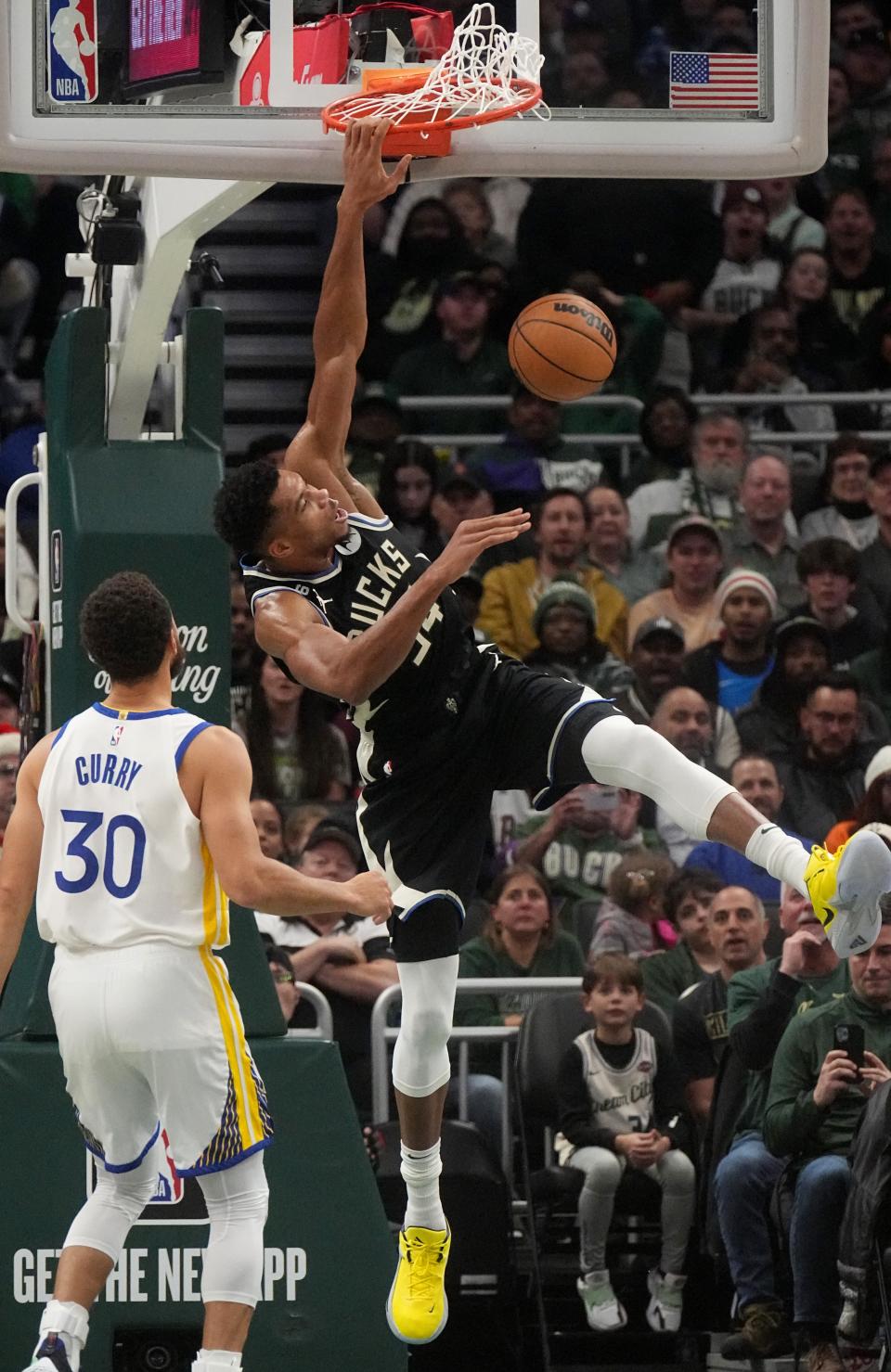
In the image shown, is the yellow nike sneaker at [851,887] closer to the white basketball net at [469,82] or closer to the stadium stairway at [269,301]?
the white basketball net at [469,82]

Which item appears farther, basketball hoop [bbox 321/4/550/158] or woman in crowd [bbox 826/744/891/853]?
woman in crowd [bbox 826/744/891/853]

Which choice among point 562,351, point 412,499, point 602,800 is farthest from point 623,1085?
point 412,499

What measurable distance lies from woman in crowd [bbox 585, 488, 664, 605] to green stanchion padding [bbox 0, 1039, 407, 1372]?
4367 mm

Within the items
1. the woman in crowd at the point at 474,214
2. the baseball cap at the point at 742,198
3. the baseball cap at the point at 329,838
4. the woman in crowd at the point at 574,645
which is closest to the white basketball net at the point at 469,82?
the baseball cap at the point at 329,838

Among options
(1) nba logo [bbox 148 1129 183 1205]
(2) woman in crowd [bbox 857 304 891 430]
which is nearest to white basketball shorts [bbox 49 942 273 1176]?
(1) nba logo [bbox 148 1129 183 1205]

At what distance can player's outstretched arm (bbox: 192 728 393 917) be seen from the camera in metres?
5.95

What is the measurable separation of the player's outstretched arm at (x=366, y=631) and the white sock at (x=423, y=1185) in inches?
54.5

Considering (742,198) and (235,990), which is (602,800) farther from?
(742,198)

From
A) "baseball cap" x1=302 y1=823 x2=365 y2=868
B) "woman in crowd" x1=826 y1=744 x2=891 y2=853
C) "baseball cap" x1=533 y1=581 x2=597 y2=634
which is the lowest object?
"baseball cap" x1=302 y1=823 x2=365 y2=868

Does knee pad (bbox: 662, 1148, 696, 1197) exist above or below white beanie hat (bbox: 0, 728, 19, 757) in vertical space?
below

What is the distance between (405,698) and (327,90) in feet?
5.63

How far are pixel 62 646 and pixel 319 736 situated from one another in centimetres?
277

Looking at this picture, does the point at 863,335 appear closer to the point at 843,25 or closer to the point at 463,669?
the point at 843,25

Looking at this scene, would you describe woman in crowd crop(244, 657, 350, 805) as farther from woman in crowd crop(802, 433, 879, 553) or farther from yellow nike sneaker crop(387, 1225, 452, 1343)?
yellow nike sneaker crop(387, 1225, 452, 1343)
